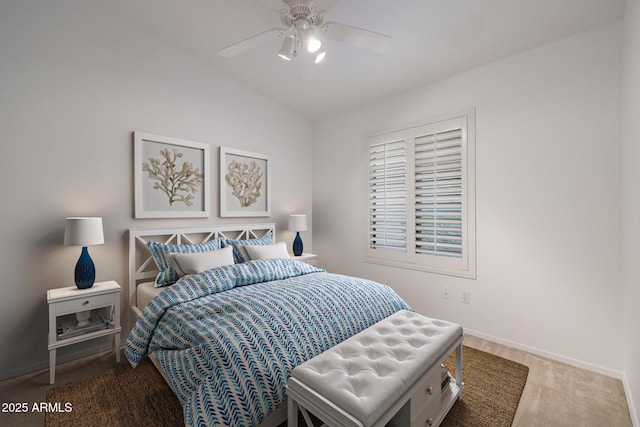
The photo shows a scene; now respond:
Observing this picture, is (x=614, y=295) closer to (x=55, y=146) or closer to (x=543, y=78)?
(x=543, y=78)

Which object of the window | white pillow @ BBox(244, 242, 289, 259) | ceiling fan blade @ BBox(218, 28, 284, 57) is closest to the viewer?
ceiling fan blade @ BBox(218, 28, 284, 57)

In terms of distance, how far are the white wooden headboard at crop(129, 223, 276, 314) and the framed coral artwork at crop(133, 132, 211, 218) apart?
16 centimetres

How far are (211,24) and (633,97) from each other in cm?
322

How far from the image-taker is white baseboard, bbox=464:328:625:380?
7.22 ft

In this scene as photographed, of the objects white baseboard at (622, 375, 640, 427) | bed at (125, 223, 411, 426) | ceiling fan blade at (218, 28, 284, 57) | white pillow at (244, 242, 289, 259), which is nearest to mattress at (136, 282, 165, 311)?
bed at (125, 223, 411, 426)

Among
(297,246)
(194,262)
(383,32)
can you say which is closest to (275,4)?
(383,32)

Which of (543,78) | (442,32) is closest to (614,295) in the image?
(543,78)

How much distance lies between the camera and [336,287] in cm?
224

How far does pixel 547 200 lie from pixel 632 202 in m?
0.65

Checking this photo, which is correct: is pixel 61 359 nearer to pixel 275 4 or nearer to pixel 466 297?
pixel 275 4

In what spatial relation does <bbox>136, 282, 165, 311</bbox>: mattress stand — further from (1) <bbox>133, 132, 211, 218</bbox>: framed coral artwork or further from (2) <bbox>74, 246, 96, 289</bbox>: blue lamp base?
(1) <bbox>133, 132, 211, 218</bbox>: framed coral artwork

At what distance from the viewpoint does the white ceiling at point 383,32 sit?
217cm

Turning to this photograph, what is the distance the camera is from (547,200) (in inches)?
96.6

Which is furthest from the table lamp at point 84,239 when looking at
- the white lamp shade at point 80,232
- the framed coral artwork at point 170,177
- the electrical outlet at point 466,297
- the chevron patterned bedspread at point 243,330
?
the electrical outlet at point 466,297
